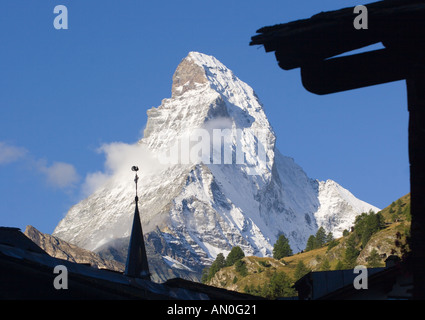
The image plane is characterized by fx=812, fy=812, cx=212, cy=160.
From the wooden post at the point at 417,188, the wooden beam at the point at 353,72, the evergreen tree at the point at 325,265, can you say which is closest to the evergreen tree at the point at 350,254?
the evergreen tree at the point at 325,265

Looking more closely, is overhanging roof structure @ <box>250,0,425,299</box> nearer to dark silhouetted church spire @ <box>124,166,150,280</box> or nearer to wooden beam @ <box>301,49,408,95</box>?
wooden beam @ <box>301,49,408,95</box>

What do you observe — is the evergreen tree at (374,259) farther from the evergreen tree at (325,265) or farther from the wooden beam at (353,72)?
the wooden beam at (353,72)

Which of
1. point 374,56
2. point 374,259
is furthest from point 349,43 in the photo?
point 374,259

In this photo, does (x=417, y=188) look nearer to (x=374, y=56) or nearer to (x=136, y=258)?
(x=374, y=56)

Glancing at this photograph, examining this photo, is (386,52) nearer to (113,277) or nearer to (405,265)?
(405,265)

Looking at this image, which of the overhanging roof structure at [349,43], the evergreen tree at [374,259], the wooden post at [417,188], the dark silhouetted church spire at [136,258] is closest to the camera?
the wooden post at [417,188]

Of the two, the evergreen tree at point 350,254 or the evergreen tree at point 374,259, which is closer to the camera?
the evergreen tree at point 374,259

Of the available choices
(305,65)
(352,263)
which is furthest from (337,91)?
(352,263)

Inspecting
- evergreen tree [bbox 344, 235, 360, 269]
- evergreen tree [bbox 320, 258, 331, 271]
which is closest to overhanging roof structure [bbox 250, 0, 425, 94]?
evergreen tree [bbox 344, 235, 360, 269]

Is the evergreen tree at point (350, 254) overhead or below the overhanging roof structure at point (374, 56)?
overhead
